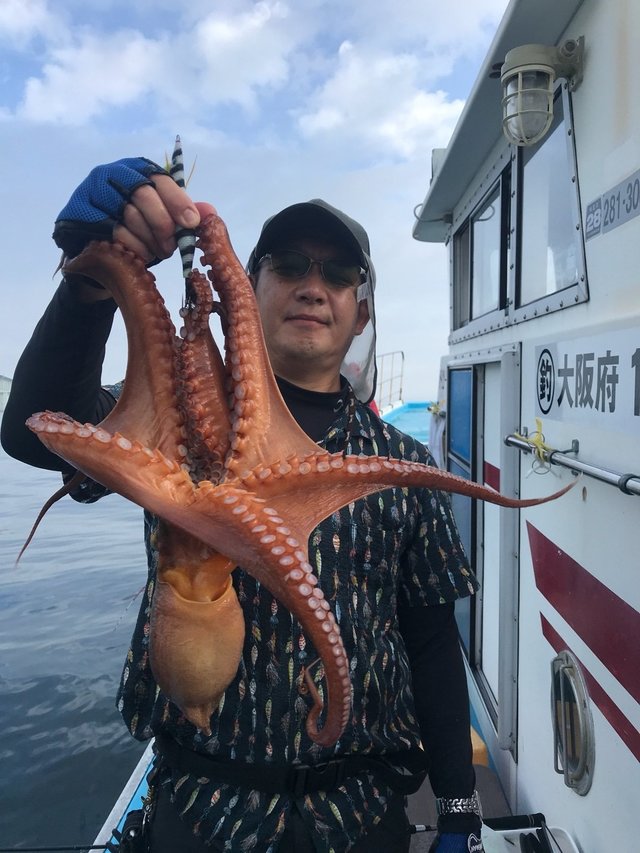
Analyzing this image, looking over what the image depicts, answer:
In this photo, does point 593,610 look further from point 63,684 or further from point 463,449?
point 63,684

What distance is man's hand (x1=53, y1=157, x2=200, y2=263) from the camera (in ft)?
4.17

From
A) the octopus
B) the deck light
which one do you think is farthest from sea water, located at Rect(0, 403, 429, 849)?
the deck light

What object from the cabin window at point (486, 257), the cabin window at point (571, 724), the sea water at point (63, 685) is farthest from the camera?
the sea water at point (63, 685)

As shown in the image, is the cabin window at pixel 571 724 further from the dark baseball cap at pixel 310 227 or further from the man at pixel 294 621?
the dark baseball cap at pixel 310 227

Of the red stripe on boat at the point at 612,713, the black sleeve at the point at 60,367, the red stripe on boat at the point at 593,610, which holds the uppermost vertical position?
the black sleeve at the point at 60,367

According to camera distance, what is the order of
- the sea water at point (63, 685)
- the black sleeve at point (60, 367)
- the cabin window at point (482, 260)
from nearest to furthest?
the black sleeve at point (60, 367) < the cabin window at point (482, 260) < the sea water at point (63, 685)

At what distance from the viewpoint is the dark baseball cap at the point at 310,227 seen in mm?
1881

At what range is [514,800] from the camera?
11.1 feet

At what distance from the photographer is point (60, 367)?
1.59m

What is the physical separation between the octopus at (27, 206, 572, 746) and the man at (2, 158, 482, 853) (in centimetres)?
16

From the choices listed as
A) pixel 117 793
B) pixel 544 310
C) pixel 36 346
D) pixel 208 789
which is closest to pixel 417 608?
pixel 208 789

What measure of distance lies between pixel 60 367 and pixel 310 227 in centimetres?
86

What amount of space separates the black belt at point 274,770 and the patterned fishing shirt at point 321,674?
2 centimetres

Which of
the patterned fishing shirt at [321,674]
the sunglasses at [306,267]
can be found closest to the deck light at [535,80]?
the sunglasses at [306,267]
